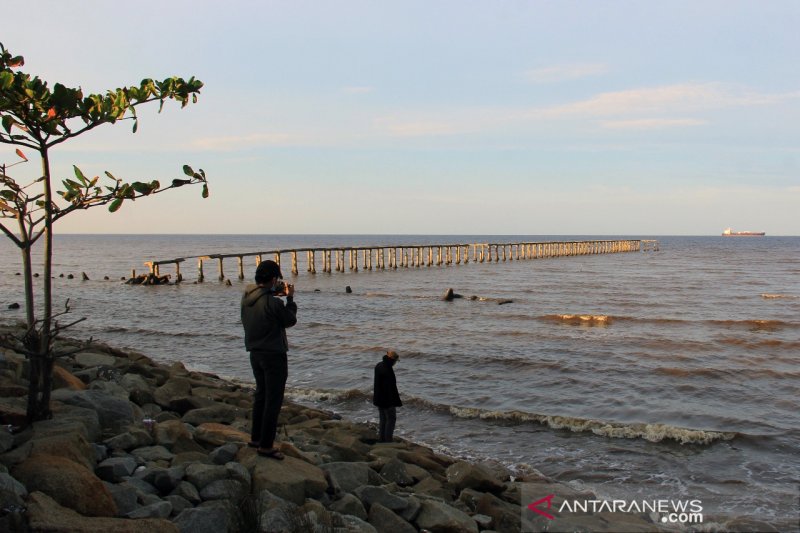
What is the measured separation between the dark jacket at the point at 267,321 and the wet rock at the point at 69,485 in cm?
164

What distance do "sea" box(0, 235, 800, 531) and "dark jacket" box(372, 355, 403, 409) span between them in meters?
1.45

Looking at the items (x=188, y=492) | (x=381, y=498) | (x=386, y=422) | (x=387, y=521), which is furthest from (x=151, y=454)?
(x=386, y=422)

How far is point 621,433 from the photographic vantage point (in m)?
10.3

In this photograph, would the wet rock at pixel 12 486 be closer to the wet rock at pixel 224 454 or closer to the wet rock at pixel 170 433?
the wet rock at pixel 224 454

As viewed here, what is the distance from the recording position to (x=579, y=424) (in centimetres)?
1067

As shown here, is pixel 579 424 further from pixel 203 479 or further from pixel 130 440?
pixel 130 440

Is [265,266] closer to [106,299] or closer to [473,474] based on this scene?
[473,474]

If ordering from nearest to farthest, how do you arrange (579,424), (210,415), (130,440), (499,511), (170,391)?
(130,440)
(499,511)
(210,415)
(170,391)
(579,424)

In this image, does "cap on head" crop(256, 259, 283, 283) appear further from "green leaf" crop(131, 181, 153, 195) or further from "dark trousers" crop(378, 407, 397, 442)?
Result: "dark trousers" crop(378, 407, 397, 442)

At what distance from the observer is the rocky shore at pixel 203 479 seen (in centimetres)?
430

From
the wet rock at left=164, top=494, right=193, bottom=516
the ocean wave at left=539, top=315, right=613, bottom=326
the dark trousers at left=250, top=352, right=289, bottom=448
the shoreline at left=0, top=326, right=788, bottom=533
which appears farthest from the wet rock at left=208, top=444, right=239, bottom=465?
the ocean wave at left=539, top=315, right=613, bottom=326

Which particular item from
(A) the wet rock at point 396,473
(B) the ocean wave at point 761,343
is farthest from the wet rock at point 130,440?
(B) the ocean wave at point 761,343

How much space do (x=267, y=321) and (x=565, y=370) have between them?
10.9 metres

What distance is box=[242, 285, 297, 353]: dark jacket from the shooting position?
18.3 ft
